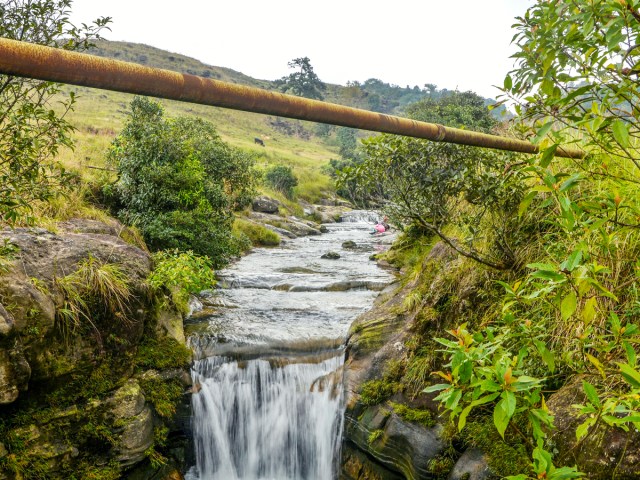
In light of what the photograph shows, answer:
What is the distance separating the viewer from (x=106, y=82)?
1550mm

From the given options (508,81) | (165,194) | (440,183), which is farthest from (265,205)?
(508,81)

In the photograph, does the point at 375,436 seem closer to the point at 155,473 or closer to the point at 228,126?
the point at 155,473

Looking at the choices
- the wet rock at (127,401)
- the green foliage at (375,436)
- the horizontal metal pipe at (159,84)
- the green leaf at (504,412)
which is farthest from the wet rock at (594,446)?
the wet rock at (127,401)

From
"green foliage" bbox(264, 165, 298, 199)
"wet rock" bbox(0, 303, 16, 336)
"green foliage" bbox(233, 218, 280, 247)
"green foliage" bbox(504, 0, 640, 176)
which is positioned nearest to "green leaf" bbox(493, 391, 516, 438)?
"green foliage" bbox(504, 0, 640, 176)

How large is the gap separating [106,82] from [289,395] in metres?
7.21

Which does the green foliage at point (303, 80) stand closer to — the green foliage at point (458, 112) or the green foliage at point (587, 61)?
the green foliage at point (458, 112)

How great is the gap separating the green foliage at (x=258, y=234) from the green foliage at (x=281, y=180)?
1514cm

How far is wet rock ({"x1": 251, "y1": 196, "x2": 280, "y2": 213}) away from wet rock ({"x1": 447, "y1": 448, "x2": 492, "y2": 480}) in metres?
25.6

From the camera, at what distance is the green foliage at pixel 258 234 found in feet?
75.0

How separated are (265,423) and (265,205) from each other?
2357 cm

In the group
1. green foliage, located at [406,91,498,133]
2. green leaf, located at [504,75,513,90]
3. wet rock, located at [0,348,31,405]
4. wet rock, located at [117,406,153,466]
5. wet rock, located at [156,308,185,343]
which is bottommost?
wet rock, located at [117,406,153,466]

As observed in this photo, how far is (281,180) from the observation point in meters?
39.5

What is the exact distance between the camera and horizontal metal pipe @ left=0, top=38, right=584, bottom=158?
140 centimetres

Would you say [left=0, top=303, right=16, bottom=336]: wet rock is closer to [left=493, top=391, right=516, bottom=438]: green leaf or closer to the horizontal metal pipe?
the horizontal metal pipe
